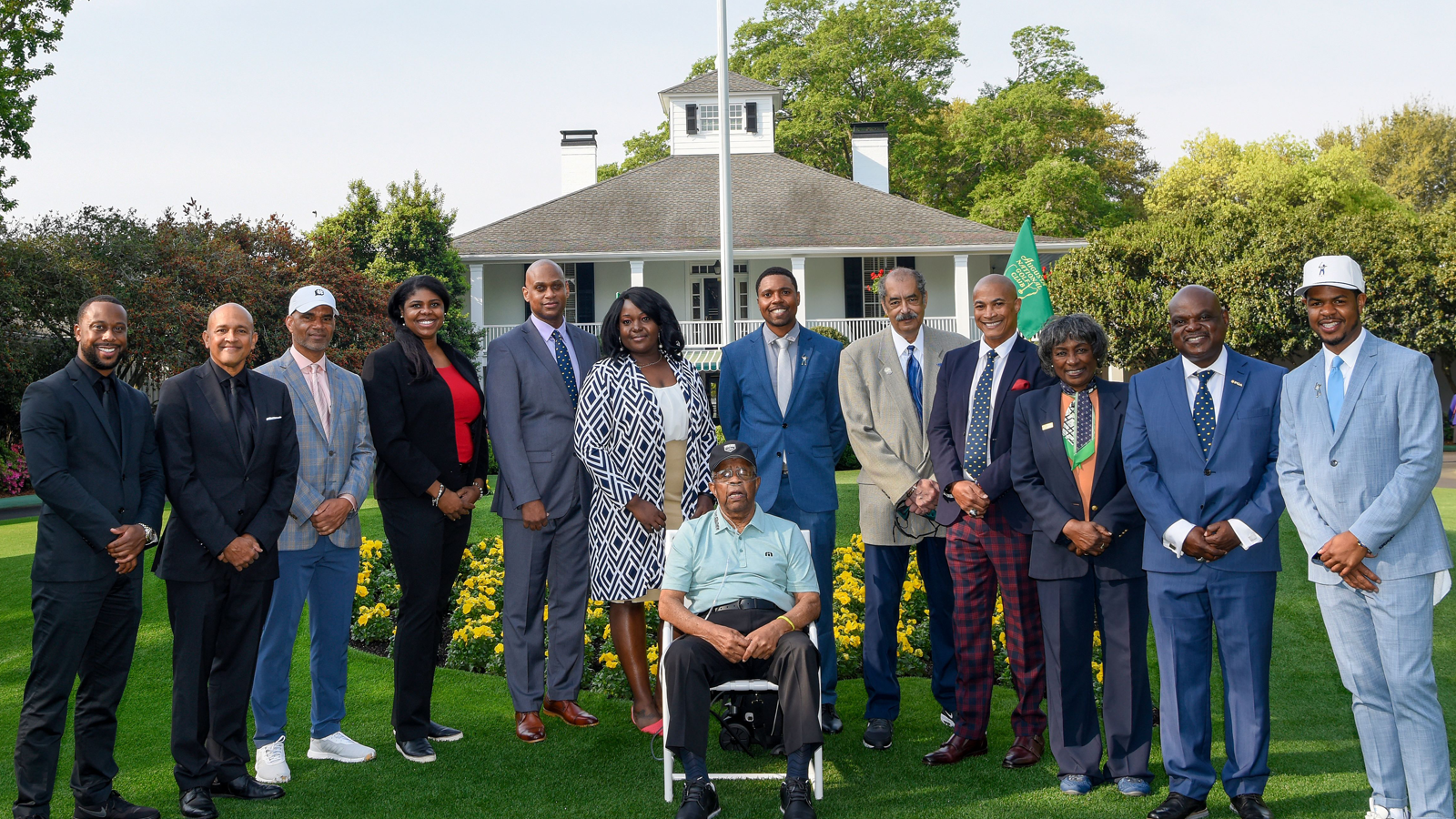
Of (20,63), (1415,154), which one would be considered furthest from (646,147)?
(1415,154)

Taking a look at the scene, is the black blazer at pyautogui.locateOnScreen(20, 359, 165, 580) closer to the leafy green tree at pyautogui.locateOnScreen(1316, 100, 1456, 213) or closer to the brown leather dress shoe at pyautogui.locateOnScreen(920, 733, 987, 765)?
the brown leather dress shoe at pyautogui.locateOnScreen(920, 733, 987, 765)

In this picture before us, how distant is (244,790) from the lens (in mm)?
4746

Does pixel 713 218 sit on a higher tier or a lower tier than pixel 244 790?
higher

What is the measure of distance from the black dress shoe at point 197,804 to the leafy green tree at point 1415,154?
181 feet

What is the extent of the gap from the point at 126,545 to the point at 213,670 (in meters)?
0.78

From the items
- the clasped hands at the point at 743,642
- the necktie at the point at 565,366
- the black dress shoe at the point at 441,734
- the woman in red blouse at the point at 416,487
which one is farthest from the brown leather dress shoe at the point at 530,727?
the necktie at the point at 565,366

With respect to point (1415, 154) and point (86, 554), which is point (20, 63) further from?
point (1415, 154)

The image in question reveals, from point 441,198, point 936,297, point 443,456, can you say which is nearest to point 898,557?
point 443,456

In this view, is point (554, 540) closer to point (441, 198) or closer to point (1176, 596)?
point (1176, 596)

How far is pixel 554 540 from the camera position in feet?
18.8

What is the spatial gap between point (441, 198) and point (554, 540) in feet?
72.8

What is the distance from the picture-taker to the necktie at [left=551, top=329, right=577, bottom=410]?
19.0 feet

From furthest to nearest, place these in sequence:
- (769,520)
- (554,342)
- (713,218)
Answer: (713,218)
(554,342)
(769,520)

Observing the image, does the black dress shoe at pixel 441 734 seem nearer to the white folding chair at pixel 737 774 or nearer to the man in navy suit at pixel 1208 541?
the white folding chair at pixel 737 774
